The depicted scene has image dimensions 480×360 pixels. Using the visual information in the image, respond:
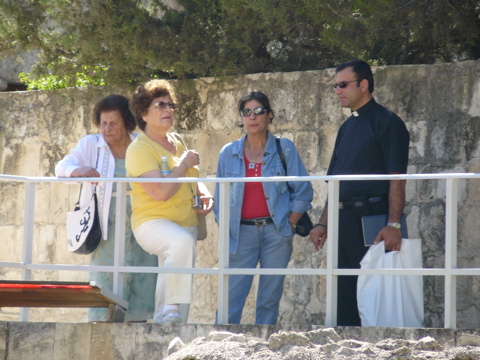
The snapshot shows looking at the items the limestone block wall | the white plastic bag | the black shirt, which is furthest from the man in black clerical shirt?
the limestone block wall

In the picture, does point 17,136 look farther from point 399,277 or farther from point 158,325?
point 399,277

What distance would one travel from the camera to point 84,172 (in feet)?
18.4

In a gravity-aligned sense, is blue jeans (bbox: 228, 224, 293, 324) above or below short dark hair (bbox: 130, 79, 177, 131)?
below

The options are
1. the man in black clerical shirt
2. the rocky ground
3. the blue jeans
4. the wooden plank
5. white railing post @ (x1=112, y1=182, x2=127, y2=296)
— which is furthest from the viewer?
the blue jeans

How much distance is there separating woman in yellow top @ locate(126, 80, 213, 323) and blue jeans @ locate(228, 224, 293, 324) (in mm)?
293

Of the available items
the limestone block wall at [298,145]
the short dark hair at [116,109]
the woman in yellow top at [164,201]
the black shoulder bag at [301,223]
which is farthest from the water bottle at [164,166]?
the limestone block wall at [298,145]

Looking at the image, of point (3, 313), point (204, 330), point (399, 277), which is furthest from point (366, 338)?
point (3, 313)

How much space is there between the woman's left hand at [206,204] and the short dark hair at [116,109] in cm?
74

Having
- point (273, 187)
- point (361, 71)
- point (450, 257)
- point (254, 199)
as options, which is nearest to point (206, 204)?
point (254, 199)

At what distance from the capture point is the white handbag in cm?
560

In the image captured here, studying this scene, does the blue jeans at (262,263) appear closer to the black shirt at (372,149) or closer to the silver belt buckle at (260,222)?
the silver belt buckle at (260,222)

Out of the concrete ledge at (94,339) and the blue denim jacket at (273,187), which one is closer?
the concrete ledge at (94,339)

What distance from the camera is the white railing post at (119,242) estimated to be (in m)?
5.27

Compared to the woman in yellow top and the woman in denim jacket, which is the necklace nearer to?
the woman in denim jacket
